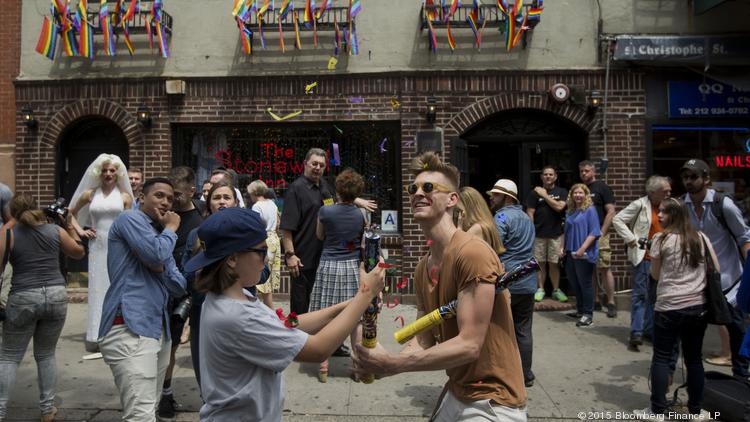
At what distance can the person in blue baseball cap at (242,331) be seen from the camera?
87.0 inches

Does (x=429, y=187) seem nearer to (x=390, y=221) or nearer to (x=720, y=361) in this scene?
(x=720, y=361)

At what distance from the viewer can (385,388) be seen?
Answer: 540 cm

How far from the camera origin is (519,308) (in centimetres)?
517

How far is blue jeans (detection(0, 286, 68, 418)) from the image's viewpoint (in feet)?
14.3

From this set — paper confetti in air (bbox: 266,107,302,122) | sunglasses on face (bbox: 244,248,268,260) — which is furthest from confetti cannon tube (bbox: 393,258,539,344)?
paper confetti in air (bbox: 266,107,302,122)

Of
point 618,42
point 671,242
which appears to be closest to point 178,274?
point 671,242

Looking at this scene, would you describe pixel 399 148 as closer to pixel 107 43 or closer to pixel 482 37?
pixel 482 37

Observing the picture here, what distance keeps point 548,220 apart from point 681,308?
3.97 metres

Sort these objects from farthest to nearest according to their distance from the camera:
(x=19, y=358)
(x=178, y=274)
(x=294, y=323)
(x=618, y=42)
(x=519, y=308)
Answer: (x=618, y=42)
(x=519, y=308)
(x=19, y=358)
(x=178, y=274)
(x=294, y=323)

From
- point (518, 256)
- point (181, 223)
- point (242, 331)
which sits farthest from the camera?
point (518, 256)

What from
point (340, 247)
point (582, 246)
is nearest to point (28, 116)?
point (340, 247)

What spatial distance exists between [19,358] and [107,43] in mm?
5834

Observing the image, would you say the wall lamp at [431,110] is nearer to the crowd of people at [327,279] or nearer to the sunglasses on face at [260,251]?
the crowd of people at [327,279]

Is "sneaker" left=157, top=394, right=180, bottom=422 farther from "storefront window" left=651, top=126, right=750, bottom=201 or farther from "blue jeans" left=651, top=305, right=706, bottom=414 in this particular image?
"storefront window" left=651, top=126, right=750, bottom=201
